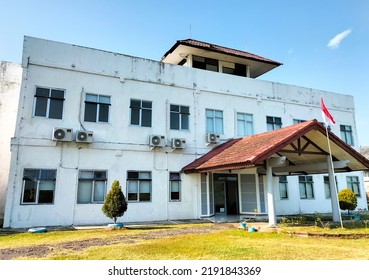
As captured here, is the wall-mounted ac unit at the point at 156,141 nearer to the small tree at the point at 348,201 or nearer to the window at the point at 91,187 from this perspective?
the window at the point at 91,187

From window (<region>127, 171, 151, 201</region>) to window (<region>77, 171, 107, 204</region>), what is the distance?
45.6 inches

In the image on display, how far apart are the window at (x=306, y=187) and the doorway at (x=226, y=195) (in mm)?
4585

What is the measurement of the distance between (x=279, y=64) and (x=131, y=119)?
10667 mm

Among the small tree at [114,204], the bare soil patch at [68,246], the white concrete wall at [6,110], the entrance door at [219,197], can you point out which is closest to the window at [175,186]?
the entrance door at [219,197]

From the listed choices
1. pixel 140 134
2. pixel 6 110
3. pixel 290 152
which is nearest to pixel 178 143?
pixel 140 134

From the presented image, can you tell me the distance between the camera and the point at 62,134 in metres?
12.0

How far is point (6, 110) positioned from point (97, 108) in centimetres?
446

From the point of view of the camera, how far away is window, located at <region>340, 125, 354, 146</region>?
19734 millimetres

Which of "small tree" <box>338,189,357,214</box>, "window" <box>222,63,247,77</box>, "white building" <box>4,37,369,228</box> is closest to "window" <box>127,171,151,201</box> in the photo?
"white building" <box>4,37,369,228</box>

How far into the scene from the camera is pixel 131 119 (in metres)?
13.9

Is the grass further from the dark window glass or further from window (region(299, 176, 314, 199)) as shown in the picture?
window (region(299, 176, 314, 199))

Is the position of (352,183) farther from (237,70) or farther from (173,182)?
(173,182)

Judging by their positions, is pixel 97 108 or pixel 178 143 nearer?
pixel 97 108

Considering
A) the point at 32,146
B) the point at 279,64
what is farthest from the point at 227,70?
the point at 32,146
